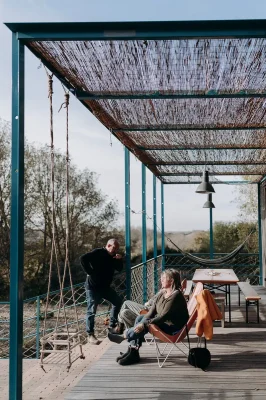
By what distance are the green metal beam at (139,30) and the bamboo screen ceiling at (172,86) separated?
15 centimetres

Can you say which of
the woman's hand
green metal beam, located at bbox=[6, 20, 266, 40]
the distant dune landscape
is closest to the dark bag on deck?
the woman's hand

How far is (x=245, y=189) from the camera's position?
697 inches

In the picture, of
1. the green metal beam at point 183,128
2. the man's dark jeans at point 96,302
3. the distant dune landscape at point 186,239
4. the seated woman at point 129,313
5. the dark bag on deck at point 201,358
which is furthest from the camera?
the distant dune landscape at point 186,239

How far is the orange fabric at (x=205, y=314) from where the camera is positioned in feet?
14.0

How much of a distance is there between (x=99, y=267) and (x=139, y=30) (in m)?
2.91

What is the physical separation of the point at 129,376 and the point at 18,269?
1532 millimetres

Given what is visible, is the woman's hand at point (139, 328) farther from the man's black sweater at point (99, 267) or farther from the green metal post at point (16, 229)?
the green metal post at point (16, 229)

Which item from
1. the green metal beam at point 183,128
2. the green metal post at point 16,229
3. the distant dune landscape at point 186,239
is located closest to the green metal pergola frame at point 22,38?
the green metal post at point 16,229

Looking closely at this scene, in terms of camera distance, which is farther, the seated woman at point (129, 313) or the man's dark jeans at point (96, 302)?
the man's dark jeans at point (96, 302)

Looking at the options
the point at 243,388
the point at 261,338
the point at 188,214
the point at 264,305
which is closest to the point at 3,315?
the point at 188,214

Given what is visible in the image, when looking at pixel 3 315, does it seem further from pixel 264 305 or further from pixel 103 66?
pixel 103 66

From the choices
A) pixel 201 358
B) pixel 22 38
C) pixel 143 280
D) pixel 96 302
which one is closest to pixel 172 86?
pixel 22 38

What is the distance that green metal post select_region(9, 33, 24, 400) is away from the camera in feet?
9.55

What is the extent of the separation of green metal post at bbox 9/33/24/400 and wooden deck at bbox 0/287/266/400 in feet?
2.18
